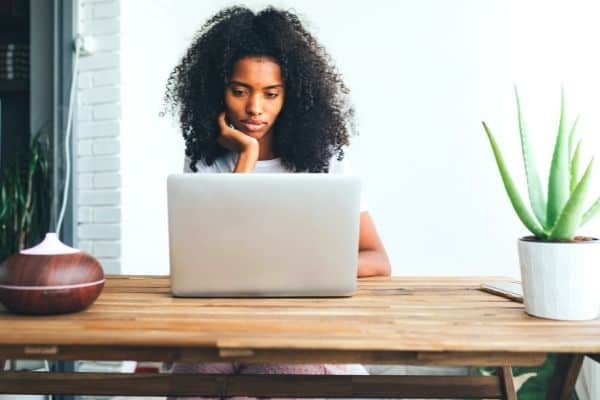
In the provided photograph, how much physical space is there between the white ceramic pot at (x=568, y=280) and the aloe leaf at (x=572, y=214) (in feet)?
0.06

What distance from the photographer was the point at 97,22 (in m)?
2.66

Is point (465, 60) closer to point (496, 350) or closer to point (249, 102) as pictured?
point (249, 102)

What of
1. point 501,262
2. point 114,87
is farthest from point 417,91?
point 114,87

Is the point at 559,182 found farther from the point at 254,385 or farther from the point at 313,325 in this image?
the point at 254,385

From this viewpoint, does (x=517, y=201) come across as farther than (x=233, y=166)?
No

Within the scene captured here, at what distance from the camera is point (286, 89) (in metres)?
1.87

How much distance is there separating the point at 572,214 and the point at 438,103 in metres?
1.92

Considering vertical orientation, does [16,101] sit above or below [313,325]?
above

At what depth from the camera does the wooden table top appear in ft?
2.17

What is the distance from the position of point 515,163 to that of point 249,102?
53.3 inches

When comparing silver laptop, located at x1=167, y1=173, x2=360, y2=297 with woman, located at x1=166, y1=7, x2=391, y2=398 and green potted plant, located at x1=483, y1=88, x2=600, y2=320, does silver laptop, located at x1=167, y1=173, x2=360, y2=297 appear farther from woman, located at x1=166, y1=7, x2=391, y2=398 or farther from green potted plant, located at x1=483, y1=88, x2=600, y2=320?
woman, located at x1=166, y1=7, x2=391, y2=398

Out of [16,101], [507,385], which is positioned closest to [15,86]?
[16,101]

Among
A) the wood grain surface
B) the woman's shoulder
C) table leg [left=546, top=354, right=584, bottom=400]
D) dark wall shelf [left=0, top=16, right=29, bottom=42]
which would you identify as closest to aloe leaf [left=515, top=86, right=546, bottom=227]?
the wood grain surface

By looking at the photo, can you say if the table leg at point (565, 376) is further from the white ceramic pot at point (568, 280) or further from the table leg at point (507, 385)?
the white ceramic pot at point (568, 280)
